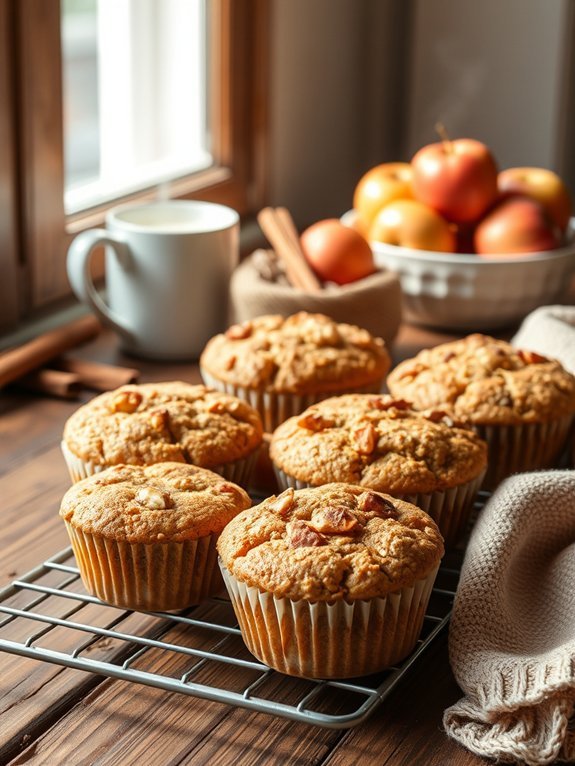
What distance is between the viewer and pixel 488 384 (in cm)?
124

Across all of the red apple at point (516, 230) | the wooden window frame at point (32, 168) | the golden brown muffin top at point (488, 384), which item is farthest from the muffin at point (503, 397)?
the wooden window frame at point (32, 168)

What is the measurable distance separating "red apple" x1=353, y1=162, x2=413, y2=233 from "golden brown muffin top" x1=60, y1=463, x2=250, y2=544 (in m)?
0.91

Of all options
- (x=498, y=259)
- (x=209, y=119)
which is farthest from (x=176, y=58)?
(x=498, y=259)

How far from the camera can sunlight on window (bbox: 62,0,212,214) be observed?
5.92 ft

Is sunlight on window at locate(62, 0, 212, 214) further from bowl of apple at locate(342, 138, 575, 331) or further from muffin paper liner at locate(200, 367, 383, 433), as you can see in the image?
muffin paper liner at locate(200, 367, 383, 433)

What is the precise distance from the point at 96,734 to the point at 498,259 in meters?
1.09

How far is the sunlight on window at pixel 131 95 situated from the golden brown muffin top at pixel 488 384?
780 mm

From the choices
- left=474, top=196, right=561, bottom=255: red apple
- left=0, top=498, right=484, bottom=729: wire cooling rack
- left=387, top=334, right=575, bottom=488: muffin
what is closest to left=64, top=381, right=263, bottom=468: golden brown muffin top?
left=0, top=498, right=484, bottom=729: wire cooling rack

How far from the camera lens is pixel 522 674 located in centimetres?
84

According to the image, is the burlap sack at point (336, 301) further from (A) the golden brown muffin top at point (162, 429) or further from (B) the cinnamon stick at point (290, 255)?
(A) the golden brown muffin top at point (162, 429)

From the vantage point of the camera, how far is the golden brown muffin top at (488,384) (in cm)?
122

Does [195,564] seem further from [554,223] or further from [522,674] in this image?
[554,223]

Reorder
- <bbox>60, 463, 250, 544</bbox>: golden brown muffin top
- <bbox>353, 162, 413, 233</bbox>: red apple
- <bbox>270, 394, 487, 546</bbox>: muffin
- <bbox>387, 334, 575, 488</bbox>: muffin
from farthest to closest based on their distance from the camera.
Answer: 1. <bbox>353, 162, 413, 233</bbox>: red apple
2. <bbox>387, 334, 575, 488</bbox>: muffin
3. <bbox>270, 394, 487, 546</bbox>: muffin
4. <bbox>60, 463, 250, 544</bbox>: golden brown muffin top

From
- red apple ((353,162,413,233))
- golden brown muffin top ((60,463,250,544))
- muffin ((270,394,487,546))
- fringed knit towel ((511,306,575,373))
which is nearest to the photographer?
golden brown muffin top ((60,463,250,544))
